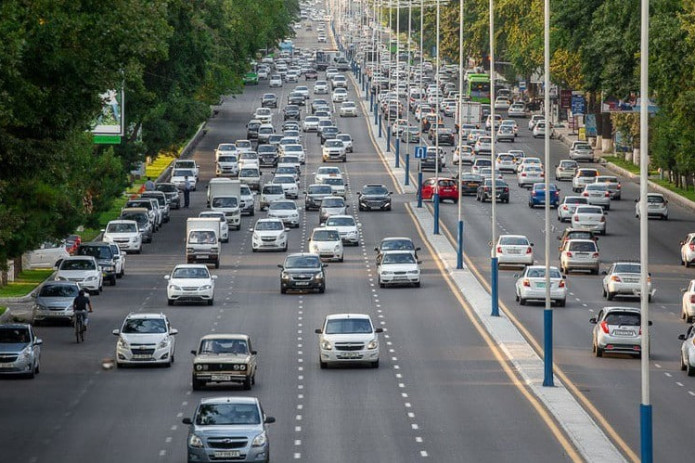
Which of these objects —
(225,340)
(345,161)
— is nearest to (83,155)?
(225,340)

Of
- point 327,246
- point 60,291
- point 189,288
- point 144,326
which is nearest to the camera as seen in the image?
point 144,326

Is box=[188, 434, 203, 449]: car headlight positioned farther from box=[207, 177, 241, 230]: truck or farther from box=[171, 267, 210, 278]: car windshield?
box=[207, 177, 241, 230]: truck

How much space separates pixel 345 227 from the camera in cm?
7825

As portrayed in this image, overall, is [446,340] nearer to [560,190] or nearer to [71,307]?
[71,307]

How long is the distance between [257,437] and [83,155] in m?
38.9

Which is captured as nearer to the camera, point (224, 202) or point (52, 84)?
point (52, 84)

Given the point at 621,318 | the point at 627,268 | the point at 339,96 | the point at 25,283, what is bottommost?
the point at 25,283

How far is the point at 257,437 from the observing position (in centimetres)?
3291

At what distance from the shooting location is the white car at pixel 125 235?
75.8 meters

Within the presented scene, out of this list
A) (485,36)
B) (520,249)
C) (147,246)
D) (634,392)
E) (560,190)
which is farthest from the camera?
(485,36)

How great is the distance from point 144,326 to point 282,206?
127ft

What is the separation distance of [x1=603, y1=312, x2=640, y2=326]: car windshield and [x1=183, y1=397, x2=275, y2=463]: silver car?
55.7 feet

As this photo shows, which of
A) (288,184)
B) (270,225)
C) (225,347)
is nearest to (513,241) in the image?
(270,225)

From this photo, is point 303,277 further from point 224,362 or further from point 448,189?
point 448,189
